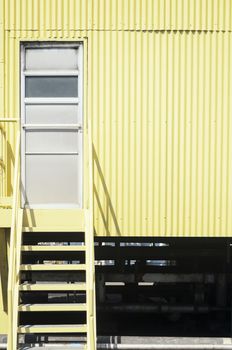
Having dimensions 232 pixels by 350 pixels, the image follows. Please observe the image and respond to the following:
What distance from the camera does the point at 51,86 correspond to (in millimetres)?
8320

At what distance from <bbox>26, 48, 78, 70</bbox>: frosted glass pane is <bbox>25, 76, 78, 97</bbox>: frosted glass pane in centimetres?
15

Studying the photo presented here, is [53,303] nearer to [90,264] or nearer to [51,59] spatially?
[90,264]

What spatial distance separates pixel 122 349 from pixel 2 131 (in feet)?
10.6

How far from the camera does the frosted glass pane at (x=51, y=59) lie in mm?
8281

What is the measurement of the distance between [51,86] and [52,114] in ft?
1.23

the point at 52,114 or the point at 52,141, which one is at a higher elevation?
the point at 52,114

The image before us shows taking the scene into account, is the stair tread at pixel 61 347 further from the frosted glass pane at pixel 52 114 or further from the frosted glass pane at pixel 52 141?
the frosted glass pane at pixel 52 114

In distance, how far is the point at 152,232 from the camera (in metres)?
8.27

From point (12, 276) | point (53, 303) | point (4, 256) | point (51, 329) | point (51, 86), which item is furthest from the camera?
point (51, 86)

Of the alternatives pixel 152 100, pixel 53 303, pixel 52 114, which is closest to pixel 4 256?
pixel 53 303

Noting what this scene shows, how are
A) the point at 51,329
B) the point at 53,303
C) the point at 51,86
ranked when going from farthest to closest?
1. the point at 51,86
2. the point at 53,303
3. the point at 51,329

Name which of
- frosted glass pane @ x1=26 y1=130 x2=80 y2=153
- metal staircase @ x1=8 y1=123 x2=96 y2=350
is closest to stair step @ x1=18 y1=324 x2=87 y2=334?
metal staircase @ x1=8 y1=123 x2=96 y2=350

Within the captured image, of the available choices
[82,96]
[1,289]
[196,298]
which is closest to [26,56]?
[82,96]

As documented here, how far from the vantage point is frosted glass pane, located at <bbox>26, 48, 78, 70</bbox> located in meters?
8.28
